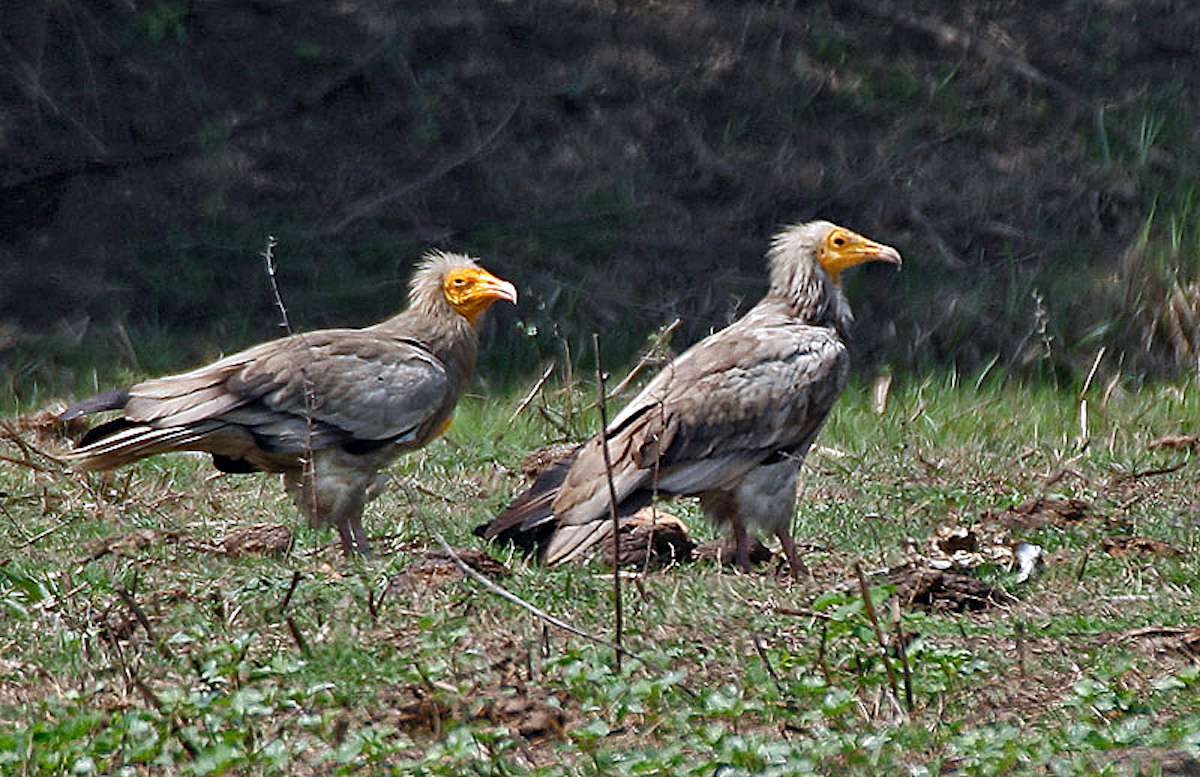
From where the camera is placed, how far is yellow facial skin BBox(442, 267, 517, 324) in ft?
27.8

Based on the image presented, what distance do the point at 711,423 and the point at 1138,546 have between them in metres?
1.50

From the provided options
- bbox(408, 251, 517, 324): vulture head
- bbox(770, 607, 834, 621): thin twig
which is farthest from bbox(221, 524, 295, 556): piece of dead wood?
bbox(770, 607, 834, 621): thin twig

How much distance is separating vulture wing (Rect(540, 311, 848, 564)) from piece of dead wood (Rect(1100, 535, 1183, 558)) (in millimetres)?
1089

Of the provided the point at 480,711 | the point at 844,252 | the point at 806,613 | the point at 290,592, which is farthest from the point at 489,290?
the point at 480,711

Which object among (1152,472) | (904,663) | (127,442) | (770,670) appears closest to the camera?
(904,663)

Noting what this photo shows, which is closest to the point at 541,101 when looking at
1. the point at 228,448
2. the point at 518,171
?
the point at 518,171

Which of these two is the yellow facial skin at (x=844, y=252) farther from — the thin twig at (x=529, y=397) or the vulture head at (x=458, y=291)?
the thin twig at (x=529, y=397)

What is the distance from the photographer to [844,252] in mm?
8531

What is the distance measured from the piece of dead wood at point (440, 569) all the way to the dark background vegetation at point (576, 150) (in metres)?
5.13

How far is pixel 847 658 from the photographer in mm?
5754

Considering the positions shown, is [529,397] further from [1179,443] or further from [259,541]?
[1179,443]

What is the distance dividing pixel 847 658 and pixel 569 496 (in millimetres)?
1924

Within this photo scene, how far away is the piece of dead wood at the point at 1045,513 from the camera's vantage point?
313 inches

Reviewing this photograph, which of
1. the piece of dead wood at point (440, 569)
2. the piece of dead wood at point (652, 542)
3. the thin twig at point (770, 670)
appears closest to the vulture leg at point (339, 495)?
the piece of dead wood at point (440, 569)
